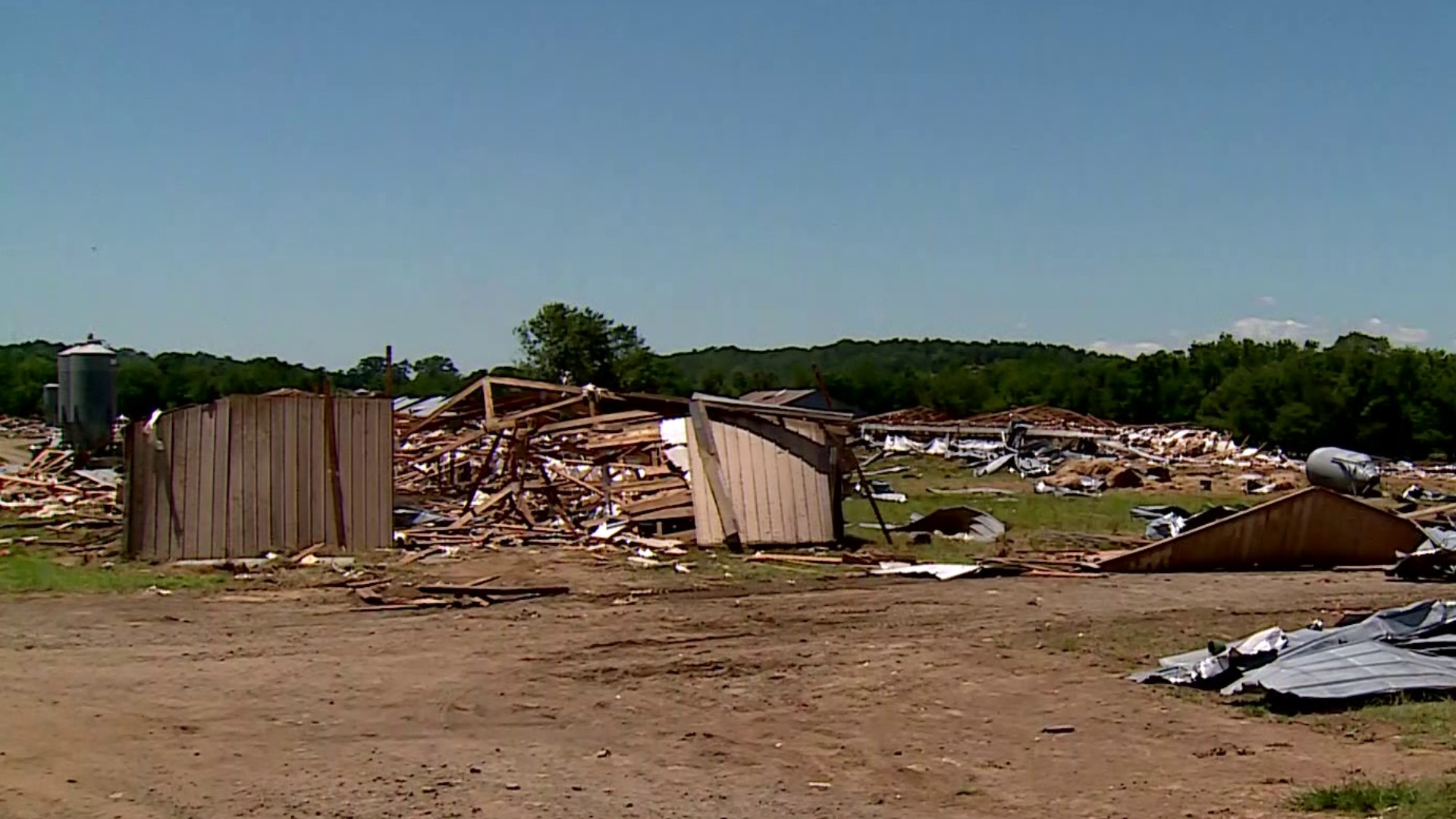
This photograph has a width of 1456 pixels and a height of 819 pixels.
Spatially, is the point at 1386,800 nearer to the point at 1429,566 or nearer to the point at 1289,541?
the point at 1429,566

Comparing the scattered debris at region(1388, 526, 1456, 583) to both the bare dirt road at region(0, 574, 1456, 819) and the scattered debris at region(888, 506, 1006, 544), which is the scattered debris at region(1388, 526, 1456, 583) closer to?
the bare dirt road at region(0, 574, 1456, 819)

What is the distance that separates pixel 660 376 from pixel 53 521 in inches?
2026

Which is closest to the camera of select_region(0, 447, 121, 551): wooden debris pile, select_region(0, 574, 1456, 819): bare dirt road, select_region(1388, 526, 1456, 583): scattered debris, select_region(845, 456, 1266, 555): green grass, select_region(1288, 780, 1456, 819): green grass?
select_region(1288, 780, 1456, 819): green grass

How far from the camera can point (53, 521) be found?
74.7ft

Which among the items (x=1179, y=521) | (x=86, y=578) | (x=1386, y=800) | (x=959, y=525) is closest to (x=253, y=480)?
(x=86, y=578)

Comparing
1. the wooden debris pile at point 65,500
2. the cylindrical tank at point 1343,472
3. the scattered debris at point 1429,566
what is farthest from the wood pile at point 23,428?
the scattered debris at point 1429,566

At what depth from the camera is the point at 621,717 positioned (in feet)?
31.9

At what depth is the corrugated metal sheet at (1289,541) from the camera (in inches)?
755

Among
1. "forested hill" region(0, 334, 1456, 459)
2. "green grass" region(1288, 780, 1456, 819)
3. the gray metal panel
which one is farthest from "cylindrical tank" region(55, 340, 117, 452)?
"green grass" region(1288, 780, 1456, 819)

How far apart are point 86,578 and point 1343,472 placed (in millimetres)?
30617

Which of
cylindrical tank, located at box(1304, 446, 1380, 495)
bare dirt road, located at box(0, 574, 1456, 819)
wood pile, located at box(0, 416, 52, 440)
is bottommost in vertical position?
bare dirt road, located at box(0, 574, 1456, 819)

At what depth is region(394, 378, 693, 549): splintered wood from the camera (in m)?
21.1

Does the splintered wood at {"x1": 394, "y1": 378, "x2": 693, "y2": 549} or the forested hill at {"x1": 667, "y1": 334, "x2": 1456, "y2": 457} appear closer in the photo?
the splintered wood at {"x1": 394, "y1": 378, "x2": 693, "y2": 549}

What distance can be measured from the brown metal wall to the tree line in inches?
740
